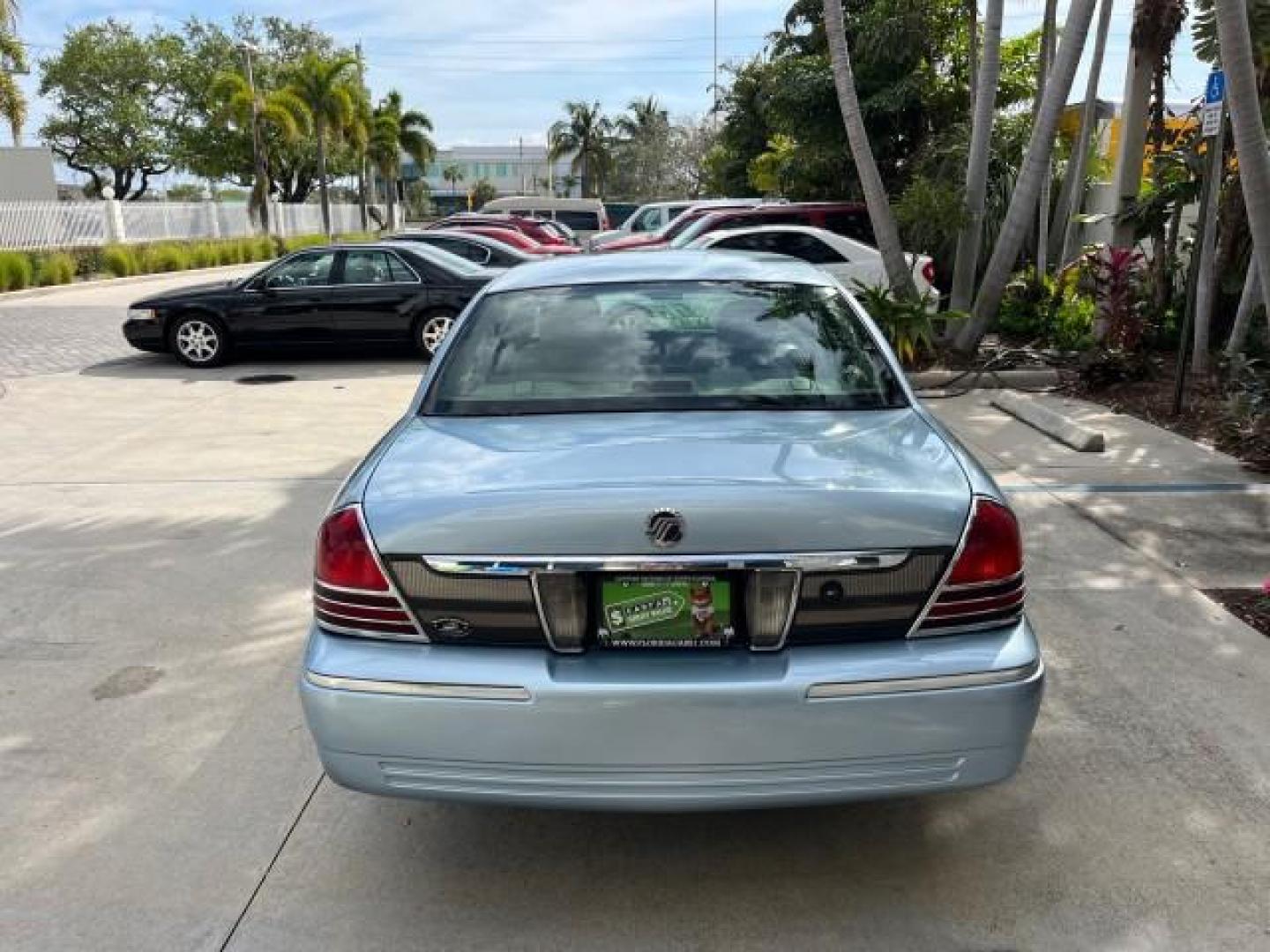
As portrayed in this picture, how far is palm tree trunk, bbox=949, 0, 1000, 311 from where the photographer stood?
10344mm

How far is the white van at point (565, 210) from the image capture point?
31750 millimetres

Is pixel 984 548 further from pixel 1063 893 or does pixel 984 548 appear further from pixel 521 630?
pixel 521 630

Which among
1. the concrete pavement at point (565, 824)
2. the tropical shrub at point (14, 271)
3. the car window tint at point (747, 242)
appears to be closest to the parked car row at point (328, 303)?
the car window tint at point (747, 242)

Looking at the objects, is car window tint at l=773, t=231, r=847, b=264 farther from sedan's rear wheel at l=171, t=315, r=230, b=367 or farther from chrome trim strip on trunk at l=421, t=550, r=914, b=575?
chrome trim strip on trunk at l=421, t=550, r=914, b=575

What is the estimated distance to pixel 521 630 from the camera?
8.34ft

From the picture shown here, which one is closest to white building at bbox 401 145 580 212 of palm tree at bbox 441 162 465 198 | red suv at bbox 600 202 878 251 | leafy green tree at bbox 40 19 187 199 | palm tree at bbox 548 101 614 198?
palm tree at bbox 441 162 465 198

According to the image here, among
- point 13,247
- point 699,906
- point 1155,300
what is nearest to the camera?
point 699,906

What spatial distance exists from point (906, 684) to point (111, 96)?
6168cm

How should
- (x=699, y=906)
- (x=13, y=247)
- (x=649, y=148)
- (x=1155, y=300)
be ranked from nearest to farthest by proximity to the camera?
(x=699, y=906) < (x=1155, y=300) < (x=13, y=247) < (x=649, y=148)

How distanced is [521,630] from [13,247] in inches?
1052

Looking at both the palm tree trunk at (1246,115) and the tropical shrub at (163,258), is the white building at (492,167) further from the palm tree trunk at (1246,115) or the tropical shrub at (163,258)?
the palm tree trunk at (1246,115)

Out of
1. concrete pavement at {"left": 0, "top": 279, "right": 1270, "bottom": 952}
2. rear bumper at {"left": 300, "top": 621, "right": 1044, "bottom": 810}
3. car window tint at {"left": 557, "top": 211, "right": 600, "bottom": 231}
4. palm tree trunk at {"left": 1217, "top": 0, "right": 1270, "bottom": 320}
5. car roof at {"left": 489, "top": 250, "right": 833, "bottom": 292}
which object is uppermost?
palm tree trunk at {"left": 1217, "top": 0, "right": 1270, "bottom": 320}

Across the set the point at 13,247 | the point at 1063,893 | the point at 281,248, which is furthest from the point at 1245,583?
the point at 281,248

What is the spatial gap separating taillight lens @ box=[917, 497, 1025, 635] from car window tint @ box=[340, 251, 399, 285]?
10.6 meters
